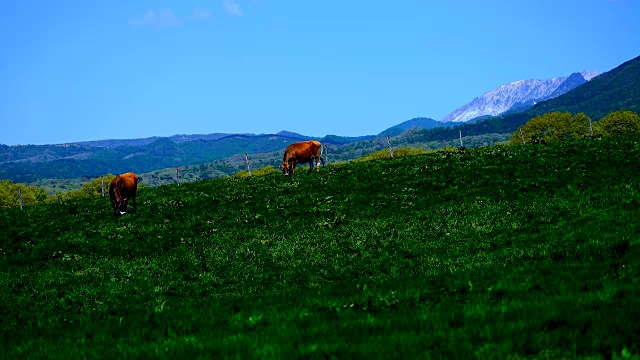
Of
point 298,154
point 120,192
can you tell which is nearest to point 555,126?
point 298,154

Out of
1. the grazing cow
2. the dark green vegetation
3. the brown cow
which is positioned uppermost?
the grazing cow

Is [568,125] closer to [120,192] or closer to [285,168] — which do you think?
[285,168]

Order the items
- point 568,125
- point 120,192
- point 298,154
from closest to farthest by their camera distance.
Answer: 1. point 120,192
2. point 298,154
3. point 568,125

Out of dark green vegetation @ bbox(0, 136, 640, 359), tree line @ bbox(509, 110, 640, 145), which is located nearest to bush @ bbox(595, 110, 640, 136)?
tree line @ bbox(509, 110, 640, 145)

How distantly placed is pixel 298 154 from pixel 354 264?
1093 inches

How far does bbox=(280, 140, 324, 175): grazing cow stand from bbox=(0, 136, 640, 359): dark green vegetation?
2478mm

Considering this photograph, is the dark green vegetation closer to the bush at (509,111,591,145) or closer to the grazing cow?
the grazing cow

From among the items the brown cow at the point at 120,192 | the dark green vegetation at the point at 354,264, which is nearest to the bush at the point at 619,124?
the dark green vegetation at the point at 354,264

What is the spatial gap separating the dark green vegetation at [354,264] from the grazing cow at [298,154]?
2478 millimetres

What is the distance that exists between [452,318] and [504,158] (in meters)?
33.8

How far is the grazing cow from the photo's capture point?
4809 centimetres

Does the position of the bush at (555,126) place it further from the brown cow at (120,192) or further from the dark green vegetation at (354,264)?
the brown cow at (120,192)

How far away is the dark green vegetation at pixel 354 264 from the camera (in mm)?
8055

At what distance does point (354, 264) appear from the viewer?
21672 mm
